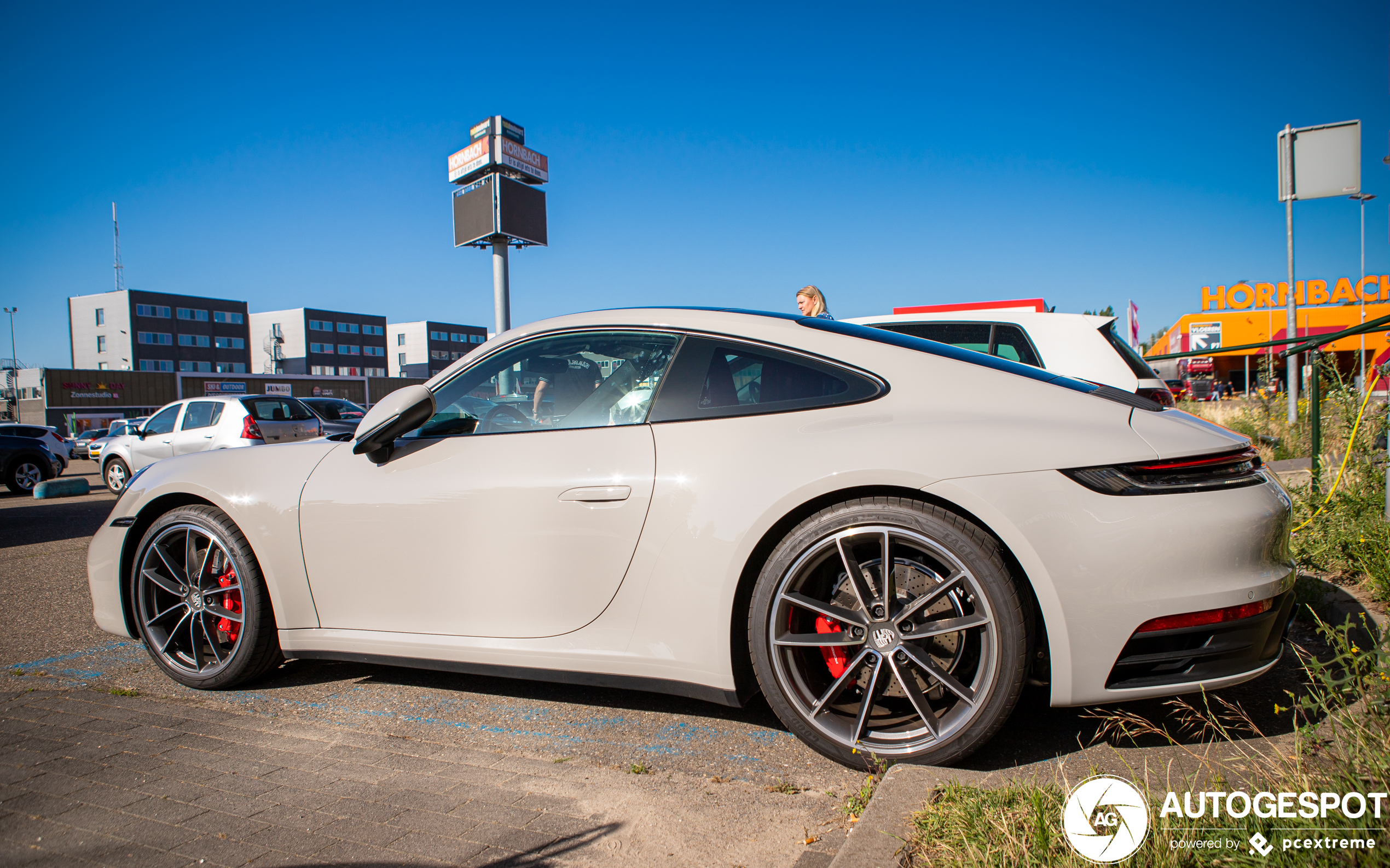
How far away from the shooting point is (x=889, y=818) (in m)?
1.69

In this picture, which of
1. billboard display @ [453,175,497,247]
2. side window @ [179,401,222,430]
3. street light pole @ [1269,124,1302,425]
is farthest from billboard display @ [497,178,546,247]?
street light pole @ [1269,124,1302,425]

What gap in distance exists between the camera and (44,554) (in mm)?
6582

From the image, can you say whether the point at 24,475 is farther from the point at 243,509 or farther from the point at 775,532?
the point at 775,532

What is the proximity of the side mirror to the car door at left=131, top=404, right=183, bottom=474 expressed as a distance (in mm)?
12880

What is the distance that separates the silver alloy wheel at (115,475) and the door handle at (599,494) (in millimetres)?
15326

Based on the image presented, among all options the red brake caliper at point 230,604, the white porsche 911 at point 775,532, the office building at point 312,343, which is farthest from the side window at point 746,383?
the office building at point 312,343

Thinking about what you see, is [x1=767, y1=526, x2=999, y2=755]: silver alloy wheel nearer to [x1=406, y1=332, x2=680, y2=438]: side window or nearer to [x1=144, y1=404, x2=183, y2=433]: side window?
[x1=406, y1=332, x2=680, y2=438]: side window

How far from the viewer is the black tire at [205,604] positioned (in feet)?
9.62

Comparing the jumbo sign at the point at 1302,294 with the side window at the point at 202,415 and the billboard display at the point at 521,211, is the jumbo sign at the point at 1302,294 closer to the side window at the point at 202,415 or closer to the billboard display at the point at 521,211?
the billboard display at the point at 521,211

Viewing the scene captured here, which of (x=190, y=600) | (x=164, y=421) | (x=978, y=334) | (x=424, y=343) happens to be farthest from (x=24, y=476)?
(x=424, y=343)

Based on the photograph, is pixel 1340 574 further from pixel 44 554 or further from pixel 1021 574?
pixel 44 554

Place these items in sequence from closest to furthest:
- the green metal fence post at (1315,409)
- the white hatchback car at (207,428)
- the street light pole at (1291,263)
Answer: the green metal fence post at (1315,409), the street light pole at (1291,263), the white hatchback car at (207,428)

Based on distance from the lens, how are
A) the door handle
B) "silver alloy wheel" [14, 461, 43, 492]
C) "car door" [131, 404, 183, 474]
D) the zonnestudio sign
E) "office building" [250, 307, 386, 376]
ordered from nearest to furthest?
the zonnestudio sign → the door handle → "car door" [131, 404, 183, 474] → "silver alloy wheel" [14, 461, 43, 492] → "office building" [250, 307, 386, 376]

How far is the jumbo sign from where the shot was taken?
34.9 m
